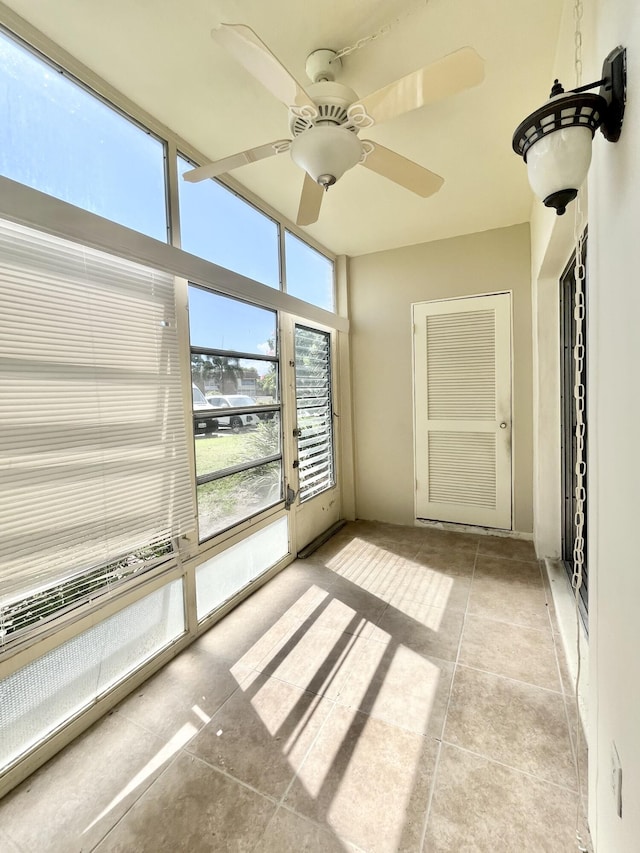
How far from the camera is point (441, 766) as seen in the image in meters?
1.34

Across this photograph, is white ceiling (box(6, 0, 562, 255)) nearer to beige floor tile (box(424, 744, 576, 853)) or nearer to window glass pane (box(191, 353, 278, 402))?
window glass pane (box(191, 353, 278, 402))

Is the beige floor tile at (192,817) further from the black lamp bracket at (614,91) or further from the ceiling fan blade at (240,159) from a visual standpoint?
the ceiling fan blade at (240,159)

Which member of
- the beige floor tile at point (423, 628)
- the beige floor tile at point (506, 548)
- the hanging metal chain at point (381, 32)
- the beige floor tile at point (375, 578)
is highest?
the hanging metal chain at point (381, 32)

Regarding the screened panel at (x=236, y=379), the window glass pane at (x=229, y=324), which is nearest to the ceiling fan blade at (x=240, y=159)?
the window glass pane at (x=229, y=324)

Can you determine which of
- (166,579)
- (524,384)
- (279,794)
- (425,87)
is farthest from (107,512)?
(524,384)

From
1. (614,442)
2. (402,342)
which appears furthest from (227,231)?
(614,442)

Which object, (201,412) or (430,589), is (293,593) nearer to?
(430,589)

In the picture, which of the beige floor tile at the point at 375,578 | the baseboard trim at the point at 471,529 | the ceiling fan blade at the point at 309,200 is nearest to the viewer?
the ceiling fan blade at the point at 309,200

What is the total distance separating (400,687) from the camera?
1701 millimetres

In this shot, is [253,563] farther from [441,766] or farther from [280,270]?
[280,270]

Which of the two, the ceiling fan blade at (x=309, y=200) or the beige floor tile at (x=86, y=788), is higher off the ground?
the ceiling fan blade at (x=309, y=200)

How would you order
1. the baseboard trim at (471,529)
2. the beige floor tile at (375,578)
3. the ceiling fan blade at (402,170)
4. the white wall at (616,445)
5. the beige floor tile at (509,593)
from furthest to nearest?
the baseboard trim at (471,529), the beige floor tile at (375,578), the beige floor tile at (509,593), the ceiling fan blade at (402,170), the white wall at (616,445)

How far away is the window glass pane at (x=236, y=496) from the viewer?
220 cm

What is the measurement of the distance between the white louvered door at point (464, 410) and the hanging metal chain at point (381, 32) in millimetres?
2214
